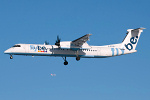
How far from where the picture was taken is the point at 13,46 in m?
40.1

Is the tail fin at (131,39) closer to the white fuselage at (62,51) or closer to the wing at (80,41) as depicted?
the white fuselage at (62,51)

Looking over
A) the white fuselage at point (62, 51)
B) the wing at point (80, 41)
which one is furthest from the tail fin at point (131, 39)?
the wing at point (80, 41)

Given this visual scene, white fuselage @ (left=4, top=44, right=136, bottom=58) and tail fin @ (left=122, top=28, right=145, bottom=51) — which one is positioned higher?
tail fin @ (left=122, top=28, right=145, bottom=51)

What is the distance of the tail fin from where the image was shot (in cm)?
4409

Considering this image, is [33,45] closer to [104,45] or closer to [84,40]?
[84,40]

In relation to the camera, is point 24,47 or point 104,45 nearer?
point 24,47

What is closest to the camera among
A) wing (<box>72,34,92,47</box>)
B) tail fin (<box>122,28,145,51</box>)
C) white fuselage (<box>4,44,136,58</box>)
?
wing (<box>72,34,92,47</box>)

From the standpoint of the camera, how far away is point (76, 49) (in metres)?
40.9

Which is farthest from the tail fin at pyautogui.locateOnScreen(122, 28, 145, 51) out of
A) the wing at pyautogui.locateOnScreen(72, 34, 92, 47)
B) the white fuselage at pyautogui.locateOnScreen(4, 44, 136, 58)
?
the wing at pyautogui.locateOnScreen(72, 34, 92, 47)

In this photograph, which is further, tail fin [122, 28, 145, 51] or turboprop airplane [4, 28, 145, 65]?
tail fin [122, 28, 145, 51]

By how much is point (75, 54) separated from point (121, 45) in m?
7.16

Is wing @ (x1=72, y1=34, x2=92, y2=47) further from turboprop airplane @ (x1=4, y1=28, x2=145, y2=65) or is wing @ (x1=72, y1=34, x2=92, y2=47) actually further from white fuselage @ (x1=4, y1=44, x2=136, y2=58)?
white fuselage @ (x1=4, y1=44, x2=136, y2=58)

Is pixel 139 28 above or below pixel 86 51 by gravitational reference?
above

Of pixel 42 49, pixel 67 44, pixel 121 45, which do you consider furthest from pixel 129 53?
pixel 42 49
